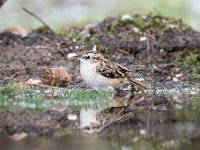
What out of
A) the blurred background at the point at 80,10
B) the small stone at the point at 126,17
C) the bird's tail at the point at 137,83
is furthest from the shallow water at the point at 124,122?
the blurred background at the point at 80,10

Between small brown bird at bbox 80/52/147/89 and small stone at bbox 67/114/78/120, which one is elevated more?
small brown bird at bbox 80/52/147/89

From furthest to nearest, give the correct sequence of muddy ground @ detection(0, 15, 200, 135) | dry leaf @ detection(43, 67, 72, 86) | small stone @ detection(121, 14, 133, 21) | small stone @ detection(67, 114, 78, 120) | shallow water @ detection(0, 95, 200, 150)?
small stone @ detection(121, 14, 133, 21) < muddy ground @ detection(0, 15, 200, 135) < dry leaf @ detection(43, 67, 72, 86) < small stone @ detection(67, 114, 78, 120) < shallow water @ detection(0, 95, 200, 150)

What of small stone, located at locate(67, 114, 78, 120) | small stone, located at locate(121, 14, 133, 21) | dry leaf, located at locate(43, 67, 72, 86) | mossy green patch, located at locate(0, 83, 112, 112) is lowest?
small stone, located at locate(67, 114, 78, 120)

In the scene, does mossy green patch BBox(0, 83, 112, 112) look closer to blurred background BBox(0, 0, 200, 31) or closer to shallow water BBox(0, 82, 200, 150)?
shallow water BBox(0, 82, 200, 150)

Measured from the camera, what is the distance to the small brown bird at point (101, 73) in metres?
8.38

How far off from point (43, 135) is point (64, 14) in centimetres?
903

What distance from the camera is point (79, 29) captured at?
11.8 meters

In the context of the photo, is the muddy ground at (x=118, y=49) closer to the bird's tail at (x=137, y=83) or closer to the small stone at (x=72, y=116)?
the bird's tail at (x=137, y=83)

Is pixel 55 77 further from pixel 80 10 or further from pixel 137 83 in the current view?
pixel 80 10

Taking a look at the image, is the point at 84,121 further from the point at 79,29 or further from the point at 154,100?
the point at 79,29

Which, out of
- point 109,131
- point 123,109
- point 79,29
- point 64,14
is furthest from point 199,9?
point 109,131

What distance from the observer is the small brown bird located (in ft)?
27.5

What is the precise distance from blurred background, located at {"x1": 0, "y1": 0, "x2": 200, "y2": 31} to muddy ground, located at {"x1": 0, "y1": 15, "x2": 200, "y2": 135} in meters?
3.01

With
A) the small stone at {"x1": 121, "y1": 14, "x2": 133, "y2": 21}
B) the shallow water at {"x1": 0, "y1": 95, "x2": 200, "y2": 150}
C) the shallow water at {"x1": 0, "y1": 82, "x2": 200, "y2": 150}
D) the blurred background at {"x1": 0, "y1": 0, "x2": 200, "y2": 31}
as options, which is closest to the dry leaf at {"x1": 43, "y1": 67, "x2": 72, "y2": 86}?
the shallow water at {"x1": 0, "y1": 82, "x2": 200, "y2": 150}
